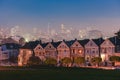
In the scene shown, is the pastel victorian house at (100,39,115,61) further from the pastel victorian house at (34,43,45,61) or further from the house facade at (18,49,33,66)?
the house facade at (18,49,33,66)

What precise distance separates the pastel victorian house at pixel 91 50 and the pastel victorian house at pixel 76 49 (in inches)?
78.9

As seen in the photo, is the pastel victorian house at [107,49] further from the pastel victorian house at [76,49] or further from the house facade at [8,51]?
the house facade at [8,51]

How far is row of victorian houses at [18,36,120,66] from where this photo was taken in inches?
5723

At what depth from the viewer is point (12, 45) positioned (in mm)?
183750

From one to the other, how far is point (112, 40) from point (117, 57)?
18901 millimetres

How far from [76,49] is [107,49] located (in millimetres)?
12454

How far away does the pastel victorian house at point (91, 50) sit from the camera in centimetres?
14738

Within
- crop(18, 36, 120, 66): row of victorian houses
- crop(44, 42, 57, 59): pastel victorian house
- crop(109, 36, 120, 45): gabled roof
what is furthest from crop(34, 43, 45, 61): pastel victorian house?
crop(109, 36, 120, 45): gabled roof

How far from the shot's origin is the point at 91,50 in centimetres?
14838

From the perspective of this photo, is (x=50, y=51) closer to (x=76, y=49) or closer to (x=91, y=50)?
(x=76, y=49)

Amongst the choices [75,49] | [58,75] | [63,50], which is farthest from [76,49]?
[58,75]

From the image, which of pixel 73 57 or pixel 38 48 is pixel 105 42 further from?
pixel 38 48

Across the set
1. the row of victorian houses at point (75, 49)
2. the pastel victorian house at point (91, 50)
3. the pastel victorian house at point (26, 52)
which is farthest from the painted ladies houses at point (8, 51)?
the pastel victorian house at point (91, 50)

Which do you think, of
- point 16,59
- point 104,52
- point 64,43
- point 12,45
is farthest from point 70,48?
point 12,45
